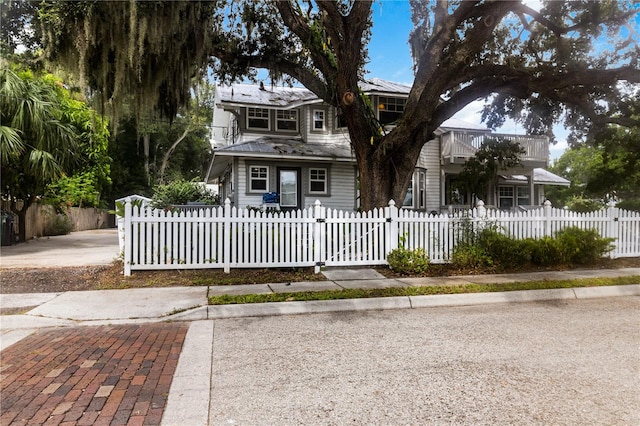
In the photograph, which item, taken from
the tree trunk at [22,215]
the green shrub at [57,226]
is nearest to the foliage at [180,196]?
the tree trunk at [22,215]

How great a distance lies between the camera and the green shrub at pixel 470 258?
912cm

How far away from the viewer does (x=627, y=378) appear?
365cm

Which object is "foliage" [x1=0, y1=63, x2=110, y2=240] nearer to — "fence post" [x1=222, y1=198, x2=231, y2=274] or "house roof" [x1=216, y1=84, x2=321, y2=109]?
"house roof" [x1=216, y1=84, x2=321, y2=109]

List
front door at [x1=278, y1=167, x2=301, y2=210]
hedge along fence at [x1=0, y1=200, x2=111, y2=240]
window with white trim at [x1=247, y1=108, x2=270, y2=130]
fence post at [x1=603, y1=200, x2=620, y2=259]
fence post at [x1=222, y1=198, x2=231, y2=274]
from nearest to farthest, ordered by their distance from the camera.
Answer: fence post at [x1=222, y1=198, x2=231, y2=274]
fence post at [x1=603, y1=200, x2=620, y2=259]
front door at [x1=278, y1=167, x2=301, y2=210]
window with white trim at [x1=247, y1=108, x2=270, y2=130]
hedge along fence at [x1=0, y1=200, x2=111, y2=240]

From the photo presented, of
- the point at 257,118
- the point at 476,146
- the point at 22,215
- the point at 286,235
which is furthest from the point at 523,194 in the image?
the point at 22,215

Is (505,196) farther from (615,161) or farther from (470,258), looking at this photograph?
(470,258)

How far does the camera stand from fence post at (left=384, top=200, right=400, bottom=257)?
903 cm

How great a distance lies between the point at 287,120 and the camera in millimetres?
17141

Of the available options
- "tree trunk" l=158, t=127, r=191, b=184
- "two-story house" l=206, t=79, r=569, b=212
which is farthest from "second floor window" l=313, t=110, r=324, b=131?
"tree trunk" l=158, t=127, r=191, b=184

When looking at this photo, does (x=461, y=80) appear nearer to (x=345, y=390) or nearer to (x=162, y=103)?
(x=162, y=103)

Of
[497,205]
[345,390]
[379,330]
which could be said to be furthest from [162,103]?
[497,205]

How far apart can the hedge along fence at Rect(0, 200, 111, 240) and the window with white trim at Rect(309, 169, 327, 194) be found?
37.6 ft

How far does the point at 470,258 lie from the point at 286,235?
13.7 feet

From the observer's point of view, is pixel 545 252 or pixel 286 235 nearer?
pixel 286 235
